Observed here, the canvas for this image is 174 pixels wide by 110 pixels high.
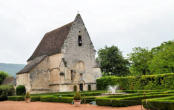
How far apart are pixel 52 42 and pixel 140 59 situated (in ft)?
80.6

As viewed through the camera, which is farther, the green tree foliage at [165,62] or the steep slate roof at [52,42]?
the green tree foliage at [165,62]

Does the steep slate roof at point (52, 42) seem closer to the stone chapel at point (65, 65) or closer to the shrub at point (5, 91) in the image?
the stone chapel at point (65, 65)

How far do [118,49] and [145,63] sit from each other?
30.5 feet

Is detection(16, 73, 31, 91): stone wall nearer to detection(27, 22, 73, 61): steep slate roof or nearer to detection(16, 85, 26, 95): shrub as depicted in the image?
detection(16, 85, 26, 95): shrub

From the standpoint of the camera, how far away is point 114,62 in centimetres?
5862

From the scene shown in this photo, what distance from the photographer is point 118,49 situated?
6028 centimetres

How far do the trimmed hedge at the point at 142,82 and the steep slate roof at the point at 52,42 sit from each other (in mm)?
10377

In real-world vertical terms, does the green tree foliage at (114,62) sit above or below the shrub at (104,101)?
above

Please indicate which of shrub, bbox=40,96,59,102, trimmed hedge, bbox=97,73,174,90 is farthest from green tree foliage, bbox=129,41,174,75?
shrub, bbox=40,96,59,102

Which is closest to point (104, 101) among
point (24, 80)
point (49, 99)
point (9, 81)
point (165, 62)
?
point (49, 99)

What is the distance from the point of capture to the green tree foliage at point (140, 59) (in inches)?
2143

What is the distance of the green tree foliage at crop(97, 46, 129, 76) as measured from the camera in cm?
5831

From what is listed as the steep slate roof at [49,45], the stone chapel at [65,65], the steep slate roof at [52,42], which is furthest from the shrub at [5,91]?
the steep slate roof at [52,42]

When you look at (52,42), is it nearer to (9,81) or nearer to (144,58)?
(9,81)
